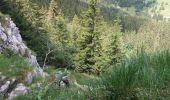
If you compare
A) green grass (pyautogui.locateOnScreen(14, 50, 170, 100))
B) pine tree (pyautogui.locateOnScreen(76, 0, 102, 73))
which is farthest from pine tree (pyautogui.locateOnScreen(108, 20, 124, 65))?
green grass (pyautogui.locateOnScreen(14, 50, 170, 100))

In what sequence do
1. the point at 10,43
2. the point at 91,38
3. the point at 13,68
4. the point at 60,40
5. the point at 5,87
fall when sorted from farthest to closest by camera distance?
the point at 60,40
the point at 91,38
the point at 10,43
the point at 13,68
the point at 5,87

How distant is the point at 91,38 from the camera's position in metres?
48.5

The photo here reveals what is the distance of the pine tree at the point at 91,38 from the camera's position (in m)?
47.8

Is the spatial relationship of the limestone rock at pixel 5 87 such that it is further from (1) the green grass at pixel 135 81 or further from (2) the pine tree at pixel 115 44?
(2) the pine tree at pixel 115 44

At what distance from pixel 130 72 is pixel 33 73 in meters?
10.4

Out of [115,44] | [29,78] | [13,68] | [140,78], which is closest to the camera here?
[140,78]

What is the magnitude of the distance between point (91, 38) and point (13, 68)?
1404 inches

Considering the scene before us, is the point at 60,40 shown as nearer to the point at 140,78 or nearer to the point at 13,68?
the point at 13,68

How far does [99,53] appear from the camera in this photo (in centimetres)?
4862

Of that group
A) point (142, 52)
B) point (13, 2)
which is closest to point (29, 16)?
point (13, 2)

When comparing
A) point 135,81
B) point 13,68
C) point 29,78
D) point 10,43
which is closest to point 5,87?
point 29,78

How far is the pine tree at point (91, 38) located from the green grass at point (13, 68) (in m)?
33.6

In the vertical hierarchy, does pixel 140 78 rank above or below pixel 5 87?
above

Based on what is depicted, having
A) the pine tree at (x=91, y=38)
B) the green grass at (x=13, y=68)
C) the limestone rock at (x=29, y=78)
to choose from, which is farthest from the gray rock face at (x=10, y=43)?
the pine tree at (x=91, y=38)
